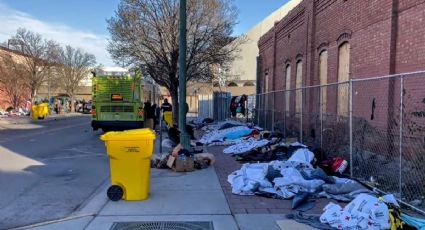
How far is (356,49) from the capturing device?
13.9 metres

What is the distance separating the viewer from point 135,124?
82.1ft

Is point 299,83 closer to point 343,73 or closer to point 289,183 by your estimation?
point 343,73

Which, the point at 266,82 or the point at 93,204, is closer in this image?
the point at 93,204

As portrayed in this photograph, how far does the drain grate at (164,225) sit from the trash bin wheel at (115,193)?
1.39 metres

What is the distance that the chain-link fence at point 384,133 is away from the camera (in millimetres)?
8867

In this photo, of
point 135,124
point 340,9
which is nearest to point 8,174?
point 340,9

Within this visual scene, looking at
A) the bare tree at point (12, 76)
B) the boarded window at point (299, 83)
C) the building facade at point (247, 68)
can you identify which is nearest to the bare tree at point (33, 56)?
the bare tree at point (12, 76)

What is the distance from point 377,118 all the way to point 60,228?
8.00 m

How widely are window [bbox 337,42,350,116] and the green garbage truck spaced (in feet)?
39.7

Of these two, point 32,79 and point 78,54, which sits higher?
point 78,54

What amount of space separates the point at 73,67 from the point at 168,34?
50483 mm

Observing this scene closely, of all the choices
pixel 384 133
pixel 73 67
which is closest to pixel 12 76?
pixel 73 67

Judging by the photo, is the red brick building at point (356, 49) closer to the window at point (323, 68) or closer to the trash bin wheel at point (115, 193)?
the window at point (323, 68)

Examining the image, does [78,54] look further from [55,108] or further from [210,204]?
[210,204]
